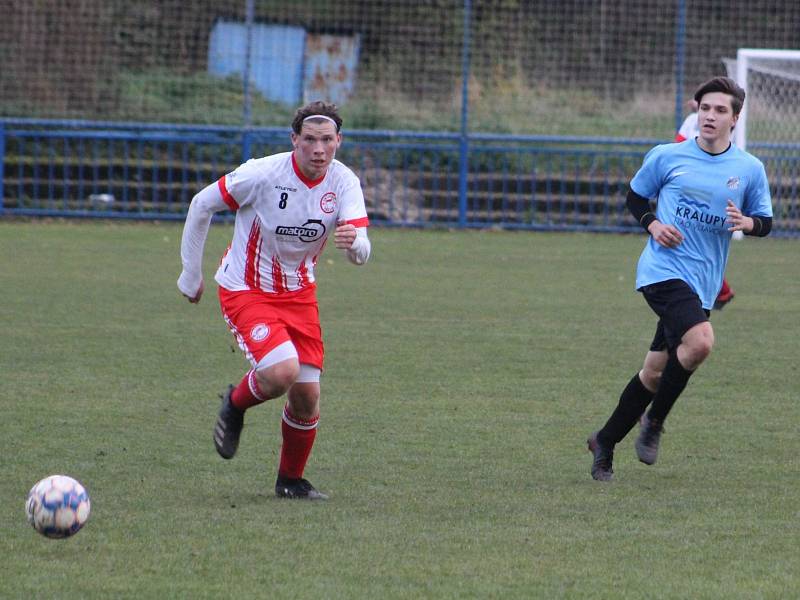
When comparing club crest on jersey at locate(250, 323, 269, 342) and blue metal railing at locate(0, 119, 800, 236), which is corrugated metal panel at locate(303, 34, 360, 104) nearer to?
blue metal railing at locate(0, 119, 800, 236)

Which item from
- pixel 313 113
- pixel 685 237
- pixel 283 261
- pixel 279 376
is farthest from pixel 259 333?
pixel 685 237

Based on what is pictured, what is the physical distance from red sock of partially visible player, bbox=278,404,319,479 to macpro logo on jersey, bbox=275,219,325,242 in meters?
0.71

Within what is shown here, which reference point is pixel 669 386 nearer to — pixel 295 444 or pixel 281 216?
pixel 295 444

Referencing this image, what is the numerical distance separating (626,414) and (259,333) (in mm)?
1694

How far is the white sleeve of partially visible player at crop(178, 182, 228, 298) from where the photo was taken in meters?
5.56

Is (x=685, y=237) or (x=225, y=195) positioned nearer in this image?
(x=225, y=195)

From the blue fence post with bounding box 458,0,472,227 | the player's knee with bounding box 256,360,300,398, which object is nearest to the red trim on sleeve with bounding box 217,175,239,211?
the player's knee with bounding box 256,360,300,398

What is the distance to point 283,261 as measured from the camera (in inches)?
222

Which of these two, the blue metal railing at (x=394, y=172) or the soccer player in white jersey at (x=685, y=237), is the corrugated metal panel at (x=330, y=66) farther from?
the soccer player in white jersey at (x=685, y=237)

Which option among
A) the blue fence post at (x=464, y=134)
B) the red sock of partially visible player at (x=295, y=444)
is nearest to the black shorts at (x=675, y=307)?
the red sock of partially visible player at (x=295, y=444)

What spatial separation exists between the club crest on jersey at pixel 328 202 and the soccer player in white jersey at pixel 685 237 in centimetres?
137

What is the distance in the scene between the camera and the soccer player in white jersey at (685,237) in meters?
5.96

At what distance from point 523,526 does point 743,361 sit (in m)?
4.44

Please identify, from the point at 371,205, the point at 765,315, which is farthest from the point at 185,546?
the point at 371,205
